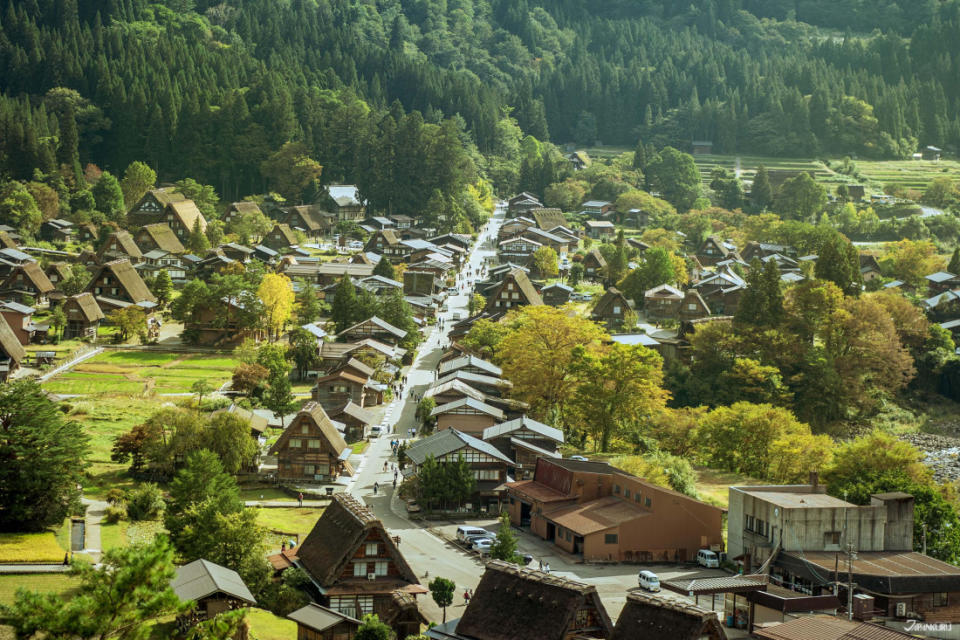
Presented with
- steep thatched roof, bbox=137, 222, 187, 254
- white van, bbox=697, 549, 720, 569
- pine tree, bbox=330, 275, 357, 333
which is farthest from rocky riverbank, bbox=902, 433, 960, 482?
steep thatched roof, bbox=137, 222, 187, 254

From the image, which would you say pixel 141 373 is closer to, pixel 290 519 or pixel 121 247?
pixel 290 519

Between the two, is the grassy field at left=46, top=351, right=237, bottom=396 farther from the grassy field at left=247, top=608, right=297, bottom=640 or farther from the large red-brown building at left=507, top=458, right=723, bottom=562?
the grassy field at left=247, top=608, right=297, bottom=640

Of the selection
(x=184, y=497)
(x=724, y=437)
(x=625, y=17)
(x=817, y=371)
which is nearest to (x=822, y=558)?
(x=724, y=437)

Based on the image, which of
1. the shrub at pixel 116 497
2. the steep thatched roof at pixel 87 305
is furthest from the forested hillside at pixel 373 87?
the shrub at pixel 116 497

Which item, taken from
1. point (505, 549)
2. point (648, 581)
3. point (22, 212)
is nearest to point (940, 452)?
point (648, 581)

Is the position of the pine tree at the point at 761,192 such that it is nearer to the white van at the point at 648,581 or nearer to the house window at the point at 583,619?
the white van at the point at 648,581

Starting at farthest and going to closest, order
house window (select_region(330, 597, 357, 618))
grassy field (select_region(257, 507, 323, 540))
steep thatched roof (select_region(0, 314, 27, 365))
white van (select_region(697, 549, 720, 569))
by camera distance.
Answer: steep thatched roof (select_region(0, 314, 27, 365)) < grassy field (select_region(257, 507, 323, 540)) < white van (select_region(697, 549, 720, 569)) < house window (select_region(330, 597, 357, 618))
